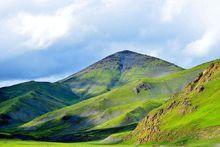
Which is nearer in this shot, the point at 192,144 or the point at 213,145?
the point at 213,145

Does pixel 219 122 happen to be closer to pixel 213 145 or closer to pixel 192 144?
pixel 192 144

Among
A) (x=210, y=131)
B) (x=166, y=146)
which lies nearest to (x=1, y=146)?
(x=166, y=146)

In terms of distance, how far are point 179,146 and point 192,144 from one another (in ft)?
16.3

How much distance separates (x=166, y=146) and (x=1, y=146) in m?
63.4

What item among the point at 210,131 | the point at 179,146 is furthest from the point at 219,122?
the point at 179,146

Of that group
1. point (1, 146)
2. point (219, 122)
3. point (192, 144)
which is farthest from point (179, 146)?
point (1, 146)

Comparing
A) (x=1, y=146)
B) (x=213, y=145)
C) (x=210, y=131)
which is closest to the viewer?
(x=213, y=145)

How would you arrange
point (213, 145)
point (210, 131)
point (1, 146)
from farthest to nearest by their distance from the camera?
point (210, 131), point (1, 146), point (213, 145)

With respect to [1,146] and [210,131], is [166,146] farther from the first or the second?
[1,146]

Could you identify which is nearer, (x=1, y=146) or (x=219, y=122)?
(x=1, y=146)

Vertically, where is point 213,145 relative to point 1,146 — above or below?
below

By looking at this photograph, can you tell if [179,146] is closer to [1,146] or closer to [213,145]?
[213,145]

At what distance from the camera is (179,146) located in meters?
193

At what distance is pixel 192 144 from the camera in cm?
Answer: 19188
